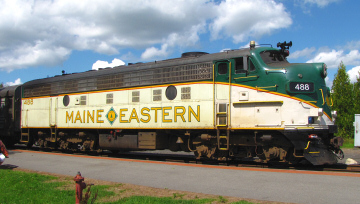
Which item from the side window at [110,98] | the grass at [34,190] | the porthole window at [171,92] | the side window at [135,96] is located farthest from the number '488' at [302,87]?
the side window at [110,98]

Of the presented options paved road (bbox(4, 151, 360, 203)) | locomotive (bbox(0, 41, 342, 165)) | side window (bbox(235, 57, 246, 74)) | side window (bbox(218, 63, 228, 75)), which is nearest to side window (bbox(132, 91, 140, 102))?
locomotive (bbox(0, 41, 342, 165))

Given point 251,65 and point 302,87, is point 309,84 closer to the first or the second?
point 302,87

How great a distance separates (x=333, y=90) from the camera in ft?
125

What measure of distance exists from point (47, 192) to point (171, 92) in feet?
20.5

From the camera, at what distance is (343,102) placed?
3616 centimetres

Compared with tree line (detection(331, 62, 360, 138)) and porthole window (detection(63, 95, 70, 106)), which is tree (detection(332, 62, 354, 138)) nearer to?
tree line (detection(331, 62, 360, 138))

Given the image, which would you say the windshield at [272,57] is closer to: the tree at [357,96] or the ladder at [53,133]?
the ladder at [53,133]

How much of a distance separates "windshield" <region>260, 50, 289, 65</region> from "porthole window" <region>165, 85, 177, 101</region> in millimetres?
3594

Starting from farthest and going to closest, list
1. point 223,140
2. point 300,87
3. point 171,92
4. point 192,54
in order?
point 192,54 < point 171,92 < point 223,140 < point 300,87

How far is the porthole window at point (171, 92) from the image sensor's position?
12.2 m

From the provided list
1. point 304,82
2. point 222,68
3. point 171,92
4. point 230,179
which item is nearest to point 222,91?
point 222,68

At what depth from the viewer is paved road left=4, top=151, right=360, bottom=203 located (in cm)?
682

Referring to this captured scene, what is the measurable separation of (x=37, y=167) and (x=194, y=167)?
581 centimetres

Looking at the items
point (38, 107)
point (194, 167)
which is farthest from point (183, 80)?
point (38, 107)
